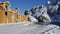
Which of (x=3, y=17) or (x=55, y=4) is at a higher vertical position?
(x=55, y=4)

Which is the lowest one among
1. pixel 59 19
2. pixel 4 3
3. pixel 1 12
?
pixel 59 19

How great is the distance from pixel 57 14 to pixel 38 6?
65.6ft

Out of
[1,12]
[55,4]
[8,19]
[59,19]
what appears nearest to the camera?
[1,12]

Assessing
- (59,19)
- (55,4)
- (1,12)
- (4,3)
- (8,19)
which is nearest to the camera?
(1,12)

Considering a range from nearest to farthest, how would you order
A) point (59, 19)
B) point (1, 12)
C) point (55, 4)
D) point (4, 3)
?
point (1, 12) < point (4, 3) < point (59, 19) < point (55, 4)

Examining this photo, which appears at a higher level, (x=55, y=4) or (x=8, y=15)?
(x=55, y=4)

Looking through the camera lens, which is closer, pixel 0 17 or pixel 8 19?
pixel 0 17

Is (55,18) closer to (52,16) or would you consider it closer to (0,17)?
(52,16)

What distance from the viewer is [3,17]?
29.5 meters

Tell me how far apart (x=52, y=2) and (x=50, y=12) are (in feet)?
75.3

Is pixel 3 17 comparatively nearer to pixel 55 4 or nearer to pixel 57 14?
pixel 57 14

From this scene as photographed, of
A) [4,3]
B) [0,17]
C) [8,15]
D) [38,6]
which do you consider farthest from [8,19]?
[38,6]

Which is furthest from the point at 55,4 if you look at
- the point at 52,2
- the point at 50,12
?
the point at 50,12

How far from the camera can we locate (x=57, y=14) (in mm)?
124875
